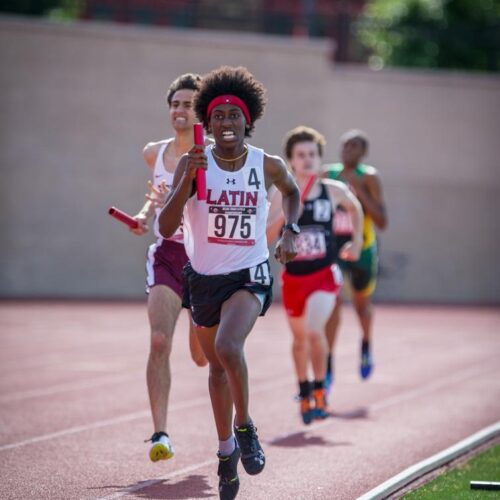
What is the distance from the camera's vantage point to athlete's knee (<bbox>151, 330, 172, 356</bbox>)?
25.5 ft

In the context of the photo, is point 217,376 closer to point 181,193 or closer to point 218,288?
point 218,288

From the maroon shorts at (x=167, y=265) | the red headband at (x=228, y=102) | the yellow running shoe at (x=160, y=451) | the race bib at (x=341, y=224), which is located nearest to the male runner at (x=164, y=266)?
the maroon shorts at (x=167, y=265)

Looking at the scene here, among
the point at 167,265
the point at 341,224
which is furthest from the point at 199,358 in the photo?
the point at 341,224

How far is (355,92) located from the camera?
31219 millimetres

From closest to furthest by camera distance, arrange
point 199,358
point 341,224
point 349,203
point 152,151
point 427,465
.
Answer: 1. point 427,465
2. point 199,358
3. point 152,151
4. point 349,203
5. point 341,224

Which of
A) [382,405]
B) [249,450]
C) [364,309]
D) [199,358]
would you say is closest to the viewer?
[249,450]

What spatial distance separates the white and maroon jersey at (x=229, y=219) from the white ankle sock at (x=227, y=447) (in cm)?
89

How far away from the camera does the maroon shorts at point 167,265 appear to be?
7980 millimetres

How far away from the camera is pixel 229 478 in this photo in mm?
6449

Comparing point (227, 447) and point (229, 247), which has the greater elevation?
point (229, 247)

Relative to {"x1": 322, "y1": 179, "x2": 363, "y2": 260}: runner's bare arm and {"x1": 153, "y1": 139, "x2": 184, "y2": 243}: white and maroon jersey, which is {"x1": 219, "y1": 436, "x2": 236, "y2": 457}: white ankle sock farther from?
{"x1": 322, "y1": 179, "x2": 363, "y2": 260}: runner's bare arm

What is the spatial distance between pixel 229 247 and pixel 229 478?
1206 millimetres

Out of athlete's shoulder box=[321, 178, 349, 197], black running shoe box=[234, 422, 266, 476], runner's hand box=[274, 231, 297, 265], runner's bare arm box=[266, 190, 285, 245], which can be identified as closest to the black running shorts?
runner's hand box=[274, 231, 297, 265]

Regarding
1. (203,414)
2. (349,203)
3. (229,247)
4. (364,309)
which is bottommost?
(203,414)
